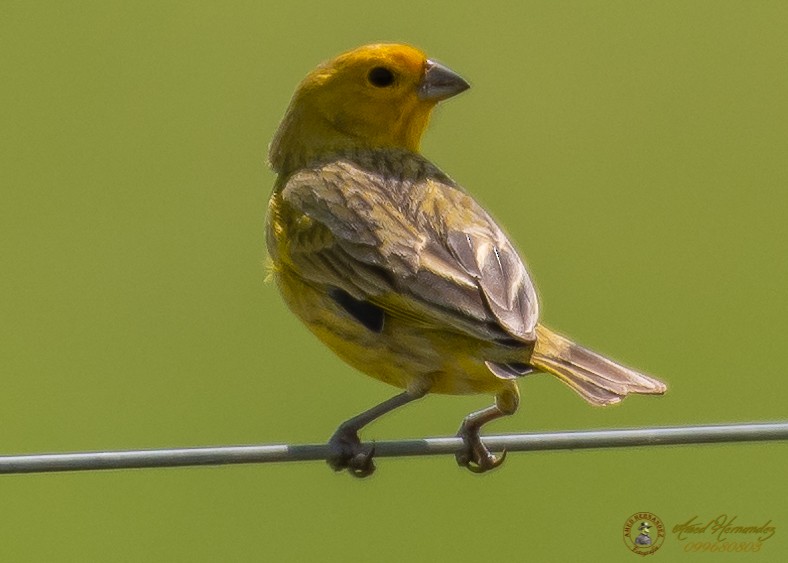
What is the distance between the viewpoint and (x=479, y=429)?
233 inches

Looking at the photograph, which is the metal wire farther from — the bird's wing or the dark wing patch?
the dark wing patch

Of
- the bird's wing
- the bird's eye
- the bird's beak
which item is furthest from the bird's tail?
the bird's eye

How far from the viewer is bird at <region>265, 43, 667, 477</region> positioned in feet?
17.4

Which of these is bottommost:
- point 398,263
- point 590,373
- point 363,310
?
point 590,373

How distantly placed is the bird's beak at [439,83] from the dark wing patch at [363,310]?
122 cm

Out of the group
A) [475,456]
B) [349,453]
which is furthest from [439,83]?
[349,453]

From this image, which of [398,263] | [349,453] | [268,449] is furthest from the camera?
[349,453]

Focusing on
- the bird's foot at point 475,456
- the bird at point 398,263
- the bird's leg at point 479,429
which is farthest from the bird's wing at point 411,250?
the bird's foot at point 475,456

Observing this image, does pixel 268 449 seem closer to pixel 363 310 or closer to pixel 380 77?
pixel 363 310

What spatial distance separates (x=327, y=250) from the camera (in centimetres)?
580

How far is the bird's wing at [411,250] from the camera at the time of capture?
5266 millimetres

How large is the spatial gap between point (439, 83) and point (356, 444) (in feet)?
5.31

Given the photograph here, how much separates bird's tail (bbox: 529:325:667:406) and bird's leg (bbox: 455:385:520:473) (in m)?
0.34

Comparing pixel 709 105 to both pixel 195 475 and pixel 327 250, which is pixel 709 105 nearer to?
pixel 195 475
